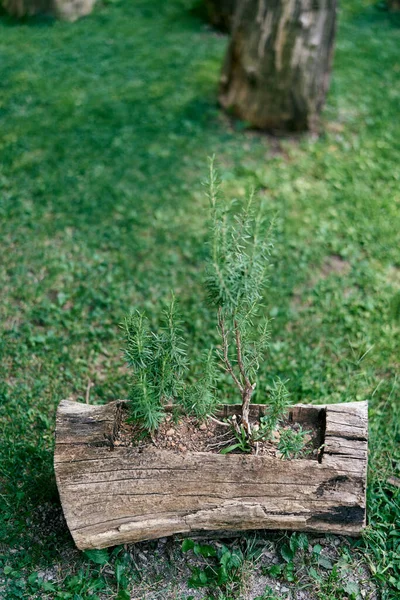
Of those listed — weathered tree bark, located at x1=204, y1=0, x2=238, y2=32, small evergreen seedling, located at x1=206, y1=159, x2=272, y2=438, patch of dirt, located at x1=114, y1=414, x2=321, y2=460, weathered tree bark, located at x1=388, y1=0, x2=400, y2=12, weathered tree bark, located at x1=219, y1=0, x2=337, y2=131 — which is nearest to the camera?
small evergreen seedling, located at x1=206, y1=159, x2=272, y2=438

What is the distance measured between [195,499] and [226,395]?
41.4 inches

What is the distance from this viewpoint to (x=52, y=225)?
499 centimetres

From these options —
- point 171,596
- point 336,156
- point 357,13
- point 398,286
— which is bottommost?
point 171,596

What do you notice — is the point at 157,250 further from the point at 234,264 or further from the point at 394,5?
the point at 394,5

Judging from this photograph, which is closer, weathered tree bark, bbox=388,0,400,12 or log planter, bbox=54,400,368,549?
log planter, bbox=54,400,368,549

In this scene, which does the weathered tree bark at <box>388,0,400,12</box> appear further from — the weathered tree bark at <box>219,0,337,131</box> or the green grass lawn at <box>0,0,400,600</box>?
the weathered tree bark at <box>219,0,337,131</box>

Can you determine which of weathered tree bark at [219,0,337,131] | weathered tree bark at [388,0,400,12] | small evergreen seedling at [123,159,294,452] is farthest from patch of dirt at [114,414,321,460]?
weathered tree bark at [388,0,400,12]

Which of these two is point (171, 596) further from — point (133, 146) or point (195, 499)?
point (133, 146)

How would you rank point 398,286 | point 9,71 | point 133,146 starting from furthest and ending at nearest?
1. point 9,71
2. point 133,146
3. point 398,286

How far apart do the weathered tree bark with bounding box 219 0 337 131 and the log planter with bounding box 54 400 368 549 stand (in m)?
3.87

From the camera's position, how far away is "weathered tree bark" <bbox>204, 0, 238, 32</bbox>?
25.2 feet

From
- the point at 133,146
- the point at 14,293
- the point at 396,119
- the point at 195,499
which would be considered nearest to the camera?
the point at 195,499

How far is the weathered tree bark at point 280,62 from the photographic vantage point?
5.57m

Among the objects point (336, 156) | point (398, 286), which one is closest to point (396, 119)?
point (336, 156)
